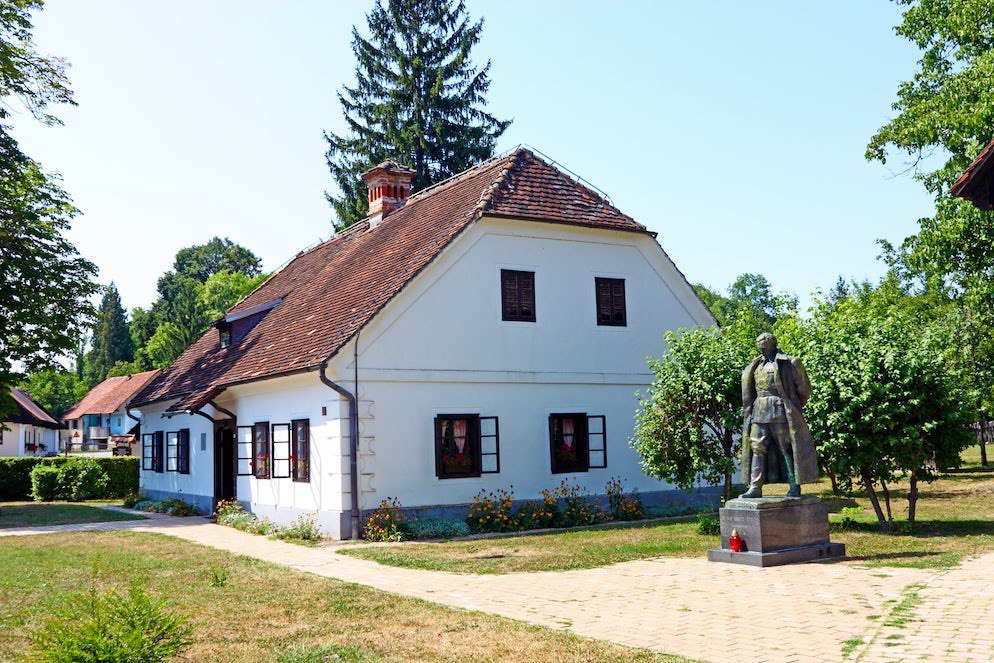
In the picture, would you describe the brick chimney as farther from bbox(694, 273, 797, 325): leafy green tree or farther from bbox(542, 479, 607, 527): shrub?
bbox(694, 273, 797, 325): leafy green tree

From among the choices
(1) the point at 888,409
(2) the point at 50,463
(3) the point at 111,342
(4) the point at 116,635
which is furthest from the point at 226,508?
(3) the point at 111,342

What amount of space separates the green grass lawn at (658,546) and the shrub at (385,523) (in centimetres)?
79

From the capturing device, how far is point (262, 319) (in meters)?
24.2

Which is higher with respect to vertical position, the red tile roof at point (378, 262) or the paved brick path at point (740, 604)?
the red tile roof at point (378, 262)

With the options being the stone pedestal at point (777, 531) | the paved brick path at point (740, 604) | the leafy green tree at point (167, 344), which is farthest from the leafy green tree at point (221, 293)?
the stone pedestal at point (777, 531)

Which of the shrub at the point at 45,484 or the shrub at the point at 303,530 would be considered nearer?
the shrub at the point at 303,530

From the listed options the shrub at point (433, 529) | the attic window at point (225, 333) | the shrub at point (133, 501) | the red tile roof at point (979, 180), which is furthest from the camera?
the shrub at point (133, 501)

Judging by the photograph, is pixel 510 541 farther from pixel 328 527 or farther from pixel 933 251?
pixel 933 251

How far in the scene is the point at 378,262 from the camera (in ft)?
67.9

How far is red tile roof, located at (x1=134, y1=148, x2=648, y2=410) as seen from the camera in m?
18.3

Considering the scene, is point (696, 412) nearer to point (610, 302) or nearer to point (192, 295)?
point (610, 302)

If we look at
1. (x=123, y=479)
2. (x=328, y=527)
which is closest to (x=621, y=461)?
(x=328, y=527)

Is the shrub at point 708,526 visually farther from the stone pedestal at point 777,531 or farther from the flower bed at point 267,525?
the flower bed at point 267,525

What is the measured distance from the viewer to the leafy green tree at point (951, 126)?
19.6 meters
